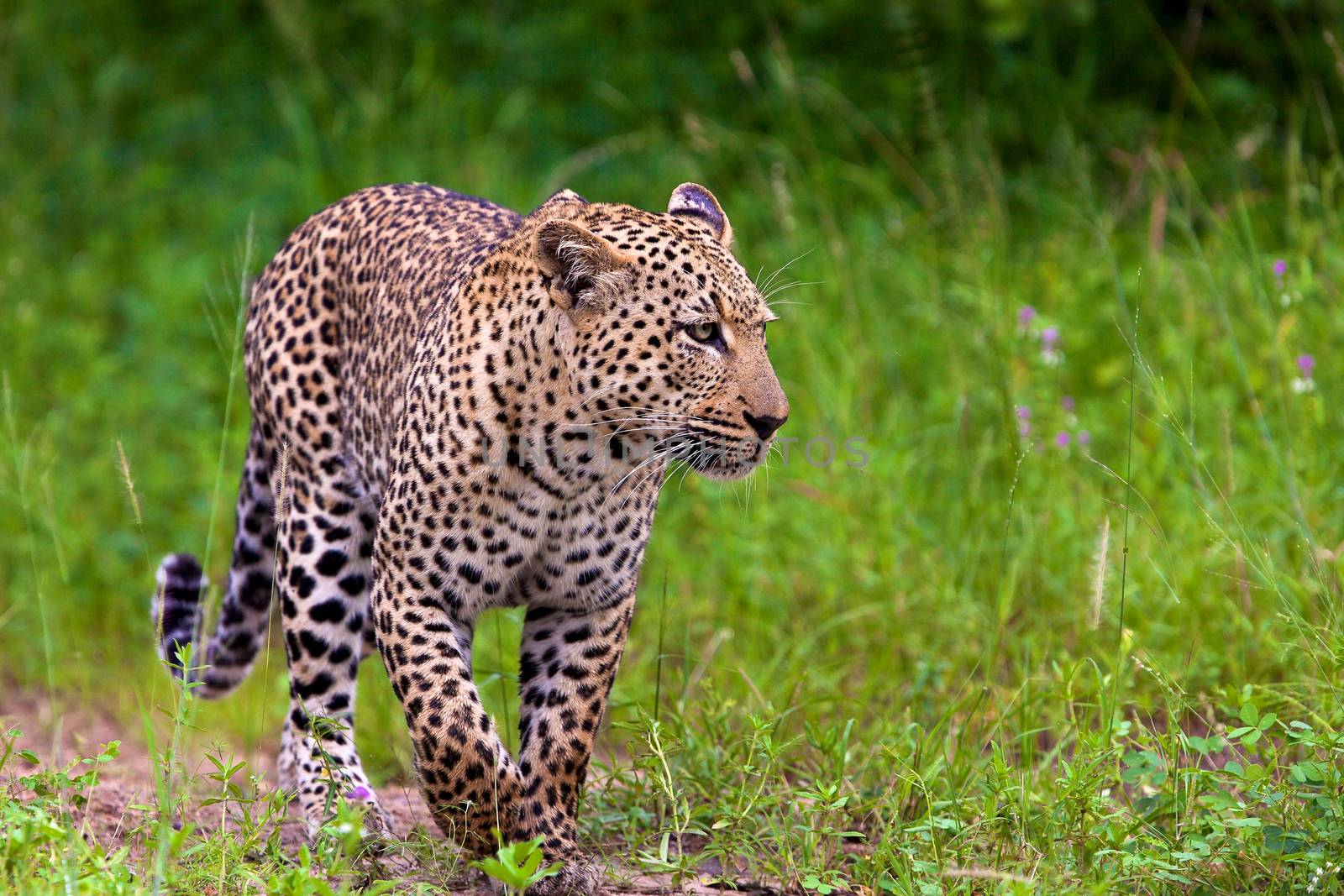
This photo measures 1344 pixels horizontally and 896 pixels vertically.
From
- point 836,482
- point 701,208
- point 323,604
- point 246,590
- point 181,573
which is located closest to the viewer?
point 701,208

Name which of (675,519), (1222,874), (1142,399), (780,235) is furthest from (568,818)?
(780,235)

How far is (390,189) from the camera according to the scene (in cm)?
520

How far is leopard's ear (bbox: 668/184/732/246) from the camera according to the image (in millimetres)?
4266

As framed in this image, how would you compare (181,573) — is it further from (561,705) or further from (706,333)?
(706,333)

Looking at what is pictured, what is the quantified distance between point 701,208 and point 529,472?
0.92m

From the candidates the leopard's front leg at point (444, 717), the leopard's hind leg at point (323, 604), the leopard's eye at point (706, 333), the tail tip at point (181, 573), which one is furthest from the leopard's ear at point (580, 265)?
the tail tip at point (181, 573)

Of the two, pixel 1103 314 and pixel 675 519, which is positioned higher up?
pixel 1103 314

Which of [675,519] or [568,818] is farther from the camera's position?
[675,519]

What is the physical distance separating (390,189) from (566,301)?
1.58m

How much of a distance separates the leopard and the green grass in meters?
0.23

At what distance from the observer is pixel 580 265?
150 inches

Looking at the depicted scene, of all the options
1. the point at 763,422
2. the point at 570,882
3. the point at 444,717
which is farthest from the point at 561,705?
the point at 763,422

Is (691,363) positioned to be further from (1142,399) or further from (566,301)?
(1142,399)

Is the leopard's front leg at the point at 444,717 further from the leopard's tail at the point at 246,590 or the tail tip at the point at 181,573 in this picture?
the leopard's tail at the point at 246,590
